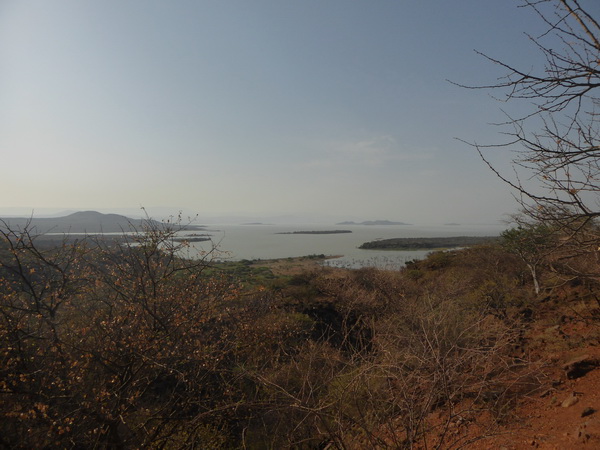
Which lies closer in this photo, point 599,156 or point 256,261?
point 599,156

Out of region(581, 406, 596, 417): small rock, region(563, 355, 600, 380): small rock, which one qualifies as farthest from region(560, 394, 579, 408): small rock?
region(563, 355, 600, 380): small rock

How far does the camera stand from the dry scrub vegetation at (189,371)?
158 inches

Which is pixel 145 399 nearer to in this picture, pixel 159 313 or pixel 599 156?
pixel 159 313

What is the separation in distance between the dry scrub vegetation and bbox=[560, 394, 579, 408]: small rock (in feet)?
1.51

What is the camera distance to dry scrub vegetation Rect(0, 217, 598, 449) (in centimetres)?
402

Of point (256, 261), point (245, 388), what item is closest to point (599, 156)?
point (245, 388)

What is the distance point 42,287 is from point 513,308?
42.7ft

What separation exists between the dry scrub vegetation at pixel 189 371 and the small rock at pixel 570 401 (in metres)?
0.46

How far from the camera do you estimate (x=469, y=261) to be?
21.3 m

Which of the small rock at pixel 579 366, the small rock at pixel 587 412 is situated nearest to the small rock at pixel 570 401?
the small rock at pixel 587 412

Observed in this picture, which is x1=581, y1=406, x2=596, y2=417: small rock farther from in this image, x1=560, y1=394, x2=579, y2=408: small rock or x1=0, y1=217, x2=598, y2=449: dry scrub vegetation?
x1=0, y1=217, x2=598, y2=449: dry scrub vegetation

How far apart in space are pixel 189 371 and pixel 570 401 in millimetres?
6545

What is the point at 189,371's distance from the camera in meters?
6.22

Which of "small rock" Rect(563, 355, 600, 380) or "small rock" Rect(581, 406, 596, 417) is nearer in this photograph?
"small rock" Rect(581, 406, 596, 417)
